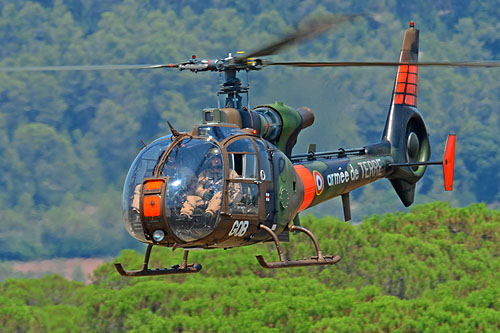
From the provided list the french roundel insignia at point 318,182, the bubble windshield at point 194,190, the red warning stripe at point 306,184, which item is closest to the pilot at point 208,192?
the bubble windshield at point 194,190

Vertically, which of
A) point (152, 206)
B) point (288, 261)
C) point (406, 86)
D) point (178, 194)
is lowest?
point (288, 261)

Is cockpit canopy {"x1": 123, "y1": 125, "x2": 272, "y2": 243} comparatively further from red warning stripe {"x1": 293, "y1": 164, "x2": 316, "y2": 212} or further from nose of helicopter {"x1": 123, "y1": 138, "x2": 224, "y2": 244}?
red warning stripe {"x1": 293, "y1": 164, "x2": 316, "y2": 212}

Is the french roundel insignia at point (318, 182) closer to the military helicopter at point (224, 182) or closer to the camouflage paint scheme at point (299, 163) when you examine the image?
the camouflage paint scheme at point (299, 163)

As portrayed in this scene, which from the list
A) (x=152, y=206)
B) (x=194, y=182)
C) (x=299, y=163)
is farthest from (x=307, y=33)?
(x=299, y=163)

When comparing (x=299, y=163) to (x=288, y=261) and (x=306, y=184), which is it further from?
(x=288, y=261)

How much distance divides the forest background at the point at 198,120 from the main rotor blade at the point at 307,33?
25 centimetres

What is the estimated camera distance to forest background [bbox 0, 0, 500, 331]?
3719 cm

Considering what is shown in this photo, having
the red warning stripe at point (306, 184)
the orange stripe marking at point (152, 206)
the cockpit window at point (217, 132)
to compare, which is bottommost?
the orange stripe marking at point (152, 206)

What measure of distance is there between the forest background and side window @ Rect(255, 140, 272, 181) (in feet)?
4.68

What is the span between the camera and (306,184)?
45.6 ft

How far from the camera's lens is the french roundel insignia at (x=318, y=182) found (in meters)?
14.4

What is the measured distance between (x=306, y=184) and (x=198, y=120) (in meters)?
55.2

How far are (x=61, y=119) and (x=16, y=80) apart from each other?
7056 mm

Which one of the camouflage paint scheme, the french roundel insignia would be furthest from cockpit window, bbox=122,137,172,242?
the french roundel insignia
